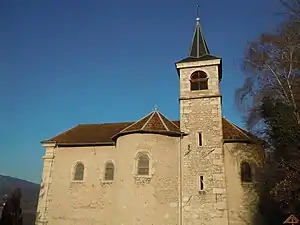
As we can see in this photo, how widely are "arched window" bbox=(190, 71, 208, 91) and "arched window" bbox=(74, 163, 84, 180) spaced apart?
34.3 ft

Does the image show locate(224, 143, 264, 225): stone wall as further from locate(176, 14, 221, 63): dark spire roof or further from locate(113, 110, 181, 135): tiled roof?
locate(176, 14, 221, 63): dark spire roof

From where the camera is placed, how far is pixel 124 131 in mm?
22719

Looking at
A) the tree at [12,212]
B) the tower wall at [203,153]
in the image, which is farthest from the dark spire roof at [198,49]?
the tree at [12,212]

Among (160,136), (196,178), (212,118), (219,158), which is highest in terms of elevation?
(212,118)

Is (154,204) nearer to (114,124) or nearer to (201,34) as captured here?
(114,124)

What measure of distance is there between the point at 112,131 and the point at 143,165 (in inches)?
228

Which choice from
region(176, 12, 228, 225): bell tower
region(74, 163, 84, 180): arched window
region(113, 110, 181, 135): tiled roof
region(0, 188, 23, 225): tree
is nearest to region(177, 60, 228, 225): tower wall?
region(176, 12, 228, 225): bell tower

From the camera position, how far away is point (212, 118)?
75.0 ft

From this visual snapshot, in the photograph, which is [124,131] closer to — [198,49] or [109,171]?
[109,171]

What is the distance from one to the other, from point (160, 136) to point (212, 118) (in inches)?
158

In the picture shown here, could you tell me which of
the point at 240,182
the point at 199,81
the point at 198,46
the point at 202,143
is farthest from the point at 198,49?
the point at 240,182

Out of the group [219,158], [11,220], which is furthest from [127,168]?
[11,220]

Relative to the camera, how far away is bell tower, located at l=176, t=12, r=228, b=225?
20844 millimetres

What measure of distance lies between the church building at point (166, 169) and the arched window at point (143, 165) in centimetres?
7
